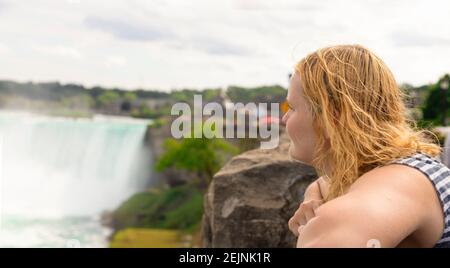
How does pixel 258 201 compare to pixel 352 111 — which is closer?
pixel 352 111

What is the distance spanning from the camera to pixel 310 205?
1.25 meters

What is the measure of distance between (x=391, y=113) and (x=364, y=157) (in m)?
0.12

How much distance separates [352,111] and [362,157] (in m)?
0.09

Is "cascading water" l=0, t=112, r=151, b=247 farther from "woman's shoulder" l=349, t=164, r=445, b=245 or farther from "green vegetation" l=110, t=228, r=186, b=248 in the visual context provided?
"woman's shoulder" l=349, t=164, r=445, b=245

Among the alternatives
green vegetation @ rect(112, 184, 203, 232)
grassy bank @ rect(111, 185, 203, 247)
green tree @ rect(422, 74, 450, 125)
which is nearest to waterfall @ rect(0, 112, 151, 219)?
green vegetation @ rect(112, 184, 203, 232)

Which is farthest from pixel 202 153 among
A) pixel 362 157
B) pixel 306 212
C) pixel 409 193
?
pixel 409 193

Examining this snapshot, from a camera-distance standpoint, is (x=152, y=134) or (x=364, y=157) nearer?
(x=364, y=157)

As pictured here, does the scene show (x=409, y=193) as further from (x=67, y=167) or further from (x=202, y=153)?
(x=67, y=167)

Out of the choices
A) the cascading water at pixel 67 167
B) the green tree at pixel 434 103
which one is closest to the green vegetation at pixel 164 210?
the cascading water at pixel 67 167

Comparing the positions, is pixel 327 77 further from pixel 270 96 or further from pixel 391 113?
pixel 270 96
